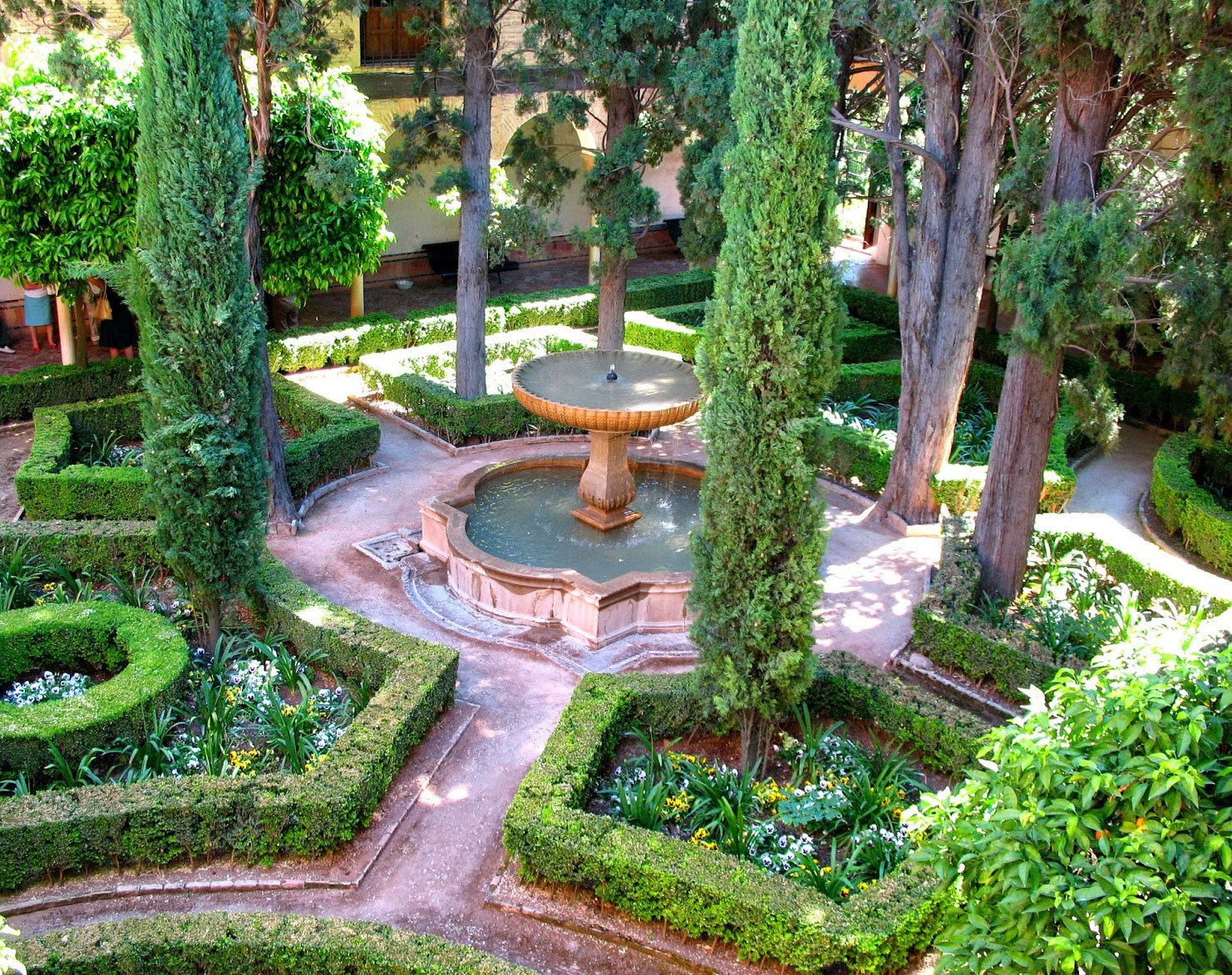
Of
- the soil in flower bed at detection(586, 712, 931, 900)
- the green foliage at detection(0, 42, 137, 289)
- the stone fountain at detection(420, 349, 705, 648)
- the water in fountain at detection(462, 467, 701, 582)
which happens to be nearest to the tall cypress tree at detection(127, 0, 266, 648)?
the stone fountain at detection(420, 349, 705, 648)

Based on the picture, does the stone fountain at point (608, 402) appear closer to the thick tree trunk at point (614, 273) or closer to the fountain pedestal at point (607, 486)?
the fountain pedestal at point (607, 486)

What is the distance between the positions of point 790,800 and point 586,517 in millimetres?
4581

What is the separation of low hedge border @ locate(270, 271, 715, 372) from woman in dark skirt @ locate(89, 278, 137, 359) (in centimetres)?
219

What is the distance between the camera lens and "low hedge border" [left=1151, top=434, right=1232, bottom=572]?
1131 cm

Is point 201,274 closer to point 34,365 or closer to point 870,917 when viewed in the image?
point 870,917

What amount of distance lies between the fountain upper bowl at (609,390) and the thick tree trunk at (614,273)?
5.96 feet

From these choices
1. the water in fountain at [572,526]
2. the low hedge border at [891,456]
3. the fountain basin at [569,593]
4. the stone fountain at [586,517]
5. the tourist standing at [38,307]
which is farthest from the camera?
the tourist standing at [38,307]

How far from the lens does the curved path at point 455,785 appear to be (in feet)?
21.8

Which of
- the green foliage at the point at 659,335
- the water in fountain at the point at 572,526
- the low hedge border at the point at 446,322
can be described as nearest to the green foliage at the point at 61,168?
the low hedge border at the point at 446,322

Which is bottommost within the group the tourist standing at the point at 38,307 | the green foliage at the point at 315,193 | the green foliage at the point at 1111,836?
the tourist standing at the point at 38,307

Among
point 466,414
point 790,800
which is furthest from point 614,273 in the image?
point 790,800

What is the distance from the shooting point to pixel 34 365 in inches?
628

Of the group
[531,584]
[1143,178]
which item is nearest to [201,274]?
[531,584]

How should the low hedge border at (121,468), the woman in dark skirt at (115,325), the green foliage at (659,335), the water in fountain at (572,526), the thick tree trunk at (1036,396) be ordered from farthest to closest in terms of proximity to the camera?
1. the green foliage at (659,335)
2. the woman in dark skirt at (115,325)
3. the low hedge border at (121,468)
4. the water in fountain at (572,526)
5. the thick tree trunk at (1036,396)
